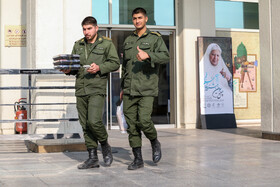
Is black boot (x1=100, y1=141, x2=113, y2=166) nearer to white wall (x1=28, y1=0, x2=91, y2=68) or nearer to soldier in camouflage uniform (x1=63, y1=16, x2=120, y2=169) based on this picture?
soldier in camouflage uniform (x1=63, y1=16, x2=120, y2=169)

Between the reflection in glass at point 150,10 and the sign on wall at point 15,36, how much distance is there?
2534 millimetres

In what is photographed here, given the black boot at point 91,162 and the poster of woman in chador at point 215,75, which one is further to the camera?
the poster of woman in chador at point 215,75

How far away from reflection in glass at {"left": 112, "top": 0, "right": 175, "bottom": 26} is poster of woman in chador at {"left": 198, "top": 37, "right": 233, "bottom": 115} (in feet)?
3.76

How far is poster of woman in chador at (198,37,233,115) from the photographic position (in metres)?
13.3

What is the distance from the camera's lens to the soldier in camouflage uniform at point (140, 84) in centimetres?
562

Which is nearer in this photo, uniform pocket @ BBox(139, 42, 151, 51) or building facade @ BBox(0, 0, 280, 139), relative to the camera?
uniform pocket @ BBox(139, 42, 151, 51)

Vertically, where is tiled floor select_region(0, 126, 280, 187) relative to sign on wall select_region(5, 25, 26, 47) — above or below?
below

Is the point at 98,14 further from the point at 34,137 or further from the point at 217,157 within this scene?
the point at 217,157

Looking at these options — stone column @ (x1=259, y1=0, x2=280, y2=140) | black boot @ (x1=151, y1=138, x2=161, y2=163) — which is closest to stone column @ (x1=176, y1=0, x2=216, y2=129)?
stone column @ (x1=259, y1=0, x2=280, y2=140)

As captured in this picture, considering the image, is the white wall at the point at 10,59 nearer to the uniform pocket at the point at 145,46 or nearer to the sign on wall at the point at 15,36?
the sign on wall at the point at 15,36

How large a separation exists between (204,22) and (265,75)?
4.48 metres

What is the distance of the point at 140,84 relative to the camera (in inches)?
222

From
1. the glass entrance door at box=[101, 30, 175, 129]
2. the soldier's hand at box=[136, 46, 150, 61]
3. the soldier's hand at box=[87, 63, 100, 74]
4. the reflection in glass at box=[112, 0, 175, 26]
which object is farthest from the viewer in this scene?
the glass entrance door at box=[101, 30, 175, 129]

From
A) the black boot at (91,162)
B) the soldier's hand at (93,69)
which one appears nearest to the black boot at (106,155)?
the black boot at (91,162)
